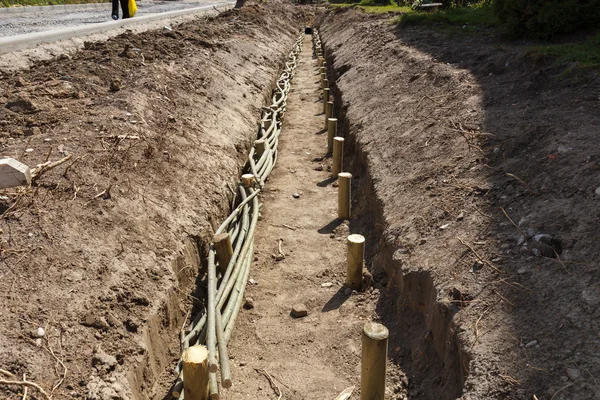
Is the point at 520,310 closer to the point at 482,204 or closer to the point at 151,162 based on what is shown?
the point at 482,204

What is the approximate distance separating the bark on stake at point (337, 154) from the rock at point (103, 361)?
4.70m

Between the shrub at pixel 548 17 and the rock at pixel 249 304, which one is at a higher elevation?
the shrub at pixel 548 17

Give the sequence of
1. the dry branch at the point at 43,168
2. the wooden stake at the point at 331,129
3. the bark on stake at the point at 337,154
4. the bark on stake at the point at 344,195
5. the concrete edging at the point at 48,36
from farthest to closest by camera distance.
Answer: the wooden stake at the point at 331,129
the concrete edging at the point at 48,36
the bark on stake at the point at 337,154
the bark on stake at the point at 344,195
the dry branch at the point at 43,168

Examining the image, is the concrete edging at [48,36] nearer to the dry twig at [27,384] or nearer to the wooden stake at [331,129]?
the wooden stake at [331,129]

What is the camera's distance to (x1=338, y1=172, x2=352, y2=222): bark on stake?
5.99 metres

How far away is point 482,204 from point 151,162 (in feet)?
10.9

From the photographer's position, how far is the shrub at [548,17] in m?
7.64

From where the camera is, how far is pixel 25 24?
13.3 meters

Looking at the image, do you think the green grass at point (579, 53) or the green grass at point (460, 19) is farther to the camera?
the green grass at point (460, 19)

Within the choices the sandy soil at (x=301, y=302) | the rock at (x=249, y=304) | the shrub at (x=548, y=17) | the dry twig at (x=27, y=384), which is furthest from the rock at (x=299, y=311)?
the shrub at (x=548, y=17)

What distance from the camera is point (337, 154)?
729 cm

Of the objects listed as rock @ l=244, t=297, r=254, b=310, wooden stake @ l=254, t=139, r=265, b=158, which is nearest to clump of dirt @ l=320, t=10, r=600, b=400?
rock @ l=244, t=297, r=254, b=310

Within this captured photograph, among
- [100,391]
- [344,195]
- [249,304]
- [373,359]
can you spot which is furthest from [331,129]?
[100,391]

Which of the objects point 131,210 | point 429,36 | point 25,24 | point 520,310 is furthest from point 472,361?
point 25,24
